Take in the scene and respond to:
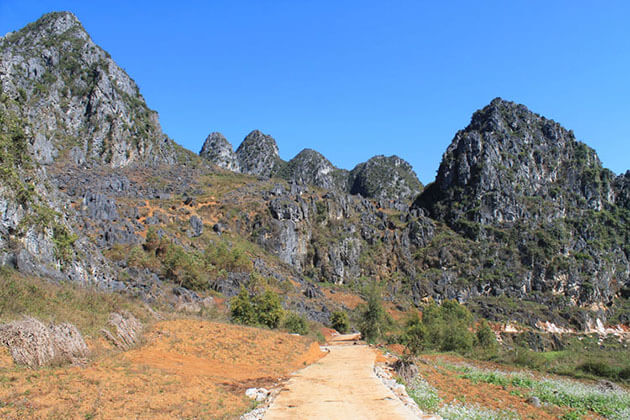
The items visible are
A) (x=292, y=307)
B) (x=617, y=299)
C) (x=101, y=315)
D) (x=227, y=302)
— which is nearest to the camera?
(x=101, y=315)

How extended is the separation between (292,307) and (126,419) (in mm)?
39222

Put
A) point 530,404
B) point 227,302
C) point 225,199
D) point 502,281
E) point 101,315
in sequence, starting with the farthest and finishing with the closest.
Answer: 1. point 502,281
2. point 225,199
3. point 227,302
4. point 101,315
5. point 530,404

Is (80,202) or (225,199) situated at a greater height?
(225,199)

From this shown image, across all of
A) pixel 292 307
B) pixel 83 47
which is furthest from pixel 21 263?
pixel 83 47

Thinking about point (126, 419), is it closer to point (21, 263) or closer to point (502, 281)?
point (21, 263)

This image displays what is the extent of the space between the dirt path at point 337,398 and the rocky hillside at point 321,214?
22.6 metres

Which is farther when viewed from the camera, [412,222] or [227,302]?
[412,222]

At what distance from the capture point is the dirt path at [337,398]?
30.7ft

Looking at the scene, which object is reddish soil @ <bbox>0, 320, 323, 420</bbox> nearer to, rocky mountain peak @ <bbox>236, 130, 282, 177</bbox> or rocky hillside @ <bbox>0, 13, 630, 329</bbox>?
rocky hillside @ <bbox>0, 13, 630, 329</bbox>

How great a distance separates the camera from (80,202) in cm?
4922

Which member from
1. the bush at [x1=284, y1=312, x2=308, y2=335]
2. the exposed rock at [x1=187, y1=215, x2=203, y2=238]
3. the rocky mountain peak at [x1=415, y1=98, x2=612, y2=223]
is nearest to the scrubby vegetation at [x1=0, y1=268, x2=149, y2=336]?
the bush at [x1=284, y1=312, x2=308, y2=335]

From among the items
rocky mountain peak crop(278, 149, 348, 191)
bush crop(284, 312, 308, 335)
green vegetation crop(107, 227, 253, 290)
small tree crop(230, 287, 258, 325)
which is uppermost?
rocky mountain peak crop(278, 149, 348, 191)

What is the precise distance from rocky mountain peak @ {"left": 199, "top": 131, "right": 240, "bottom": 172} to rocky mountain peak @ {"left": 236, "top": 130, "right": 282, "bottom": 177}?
11.1 m

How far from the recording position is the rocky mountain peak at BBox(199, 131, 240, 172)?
149125 mm
